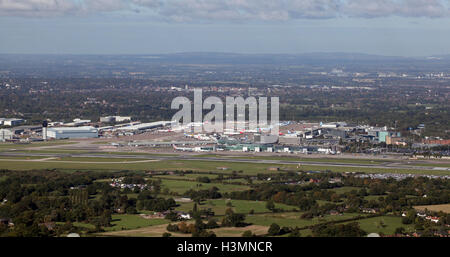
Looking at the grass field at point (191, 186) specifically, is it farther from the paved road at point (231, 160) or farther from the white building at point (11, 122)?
the white building at point (11, 122)

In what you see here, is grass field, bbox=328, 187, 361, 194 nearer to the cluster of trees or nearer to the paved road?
the paved road

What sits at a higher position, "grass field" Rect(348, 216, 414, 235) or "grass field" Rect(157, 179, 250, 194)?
"grass field" Rect(348, 216, 414, 235)

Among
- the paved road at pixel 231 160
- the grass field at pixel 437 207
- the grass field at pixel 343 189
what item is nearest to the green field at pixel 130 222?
the grass field at pixel 437 207

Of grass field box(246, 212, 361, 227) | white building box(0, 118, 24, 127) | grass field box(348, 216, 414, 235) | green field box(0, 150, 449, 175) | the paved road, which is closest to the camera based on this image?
grass field box(348, 216, 414, 235)
